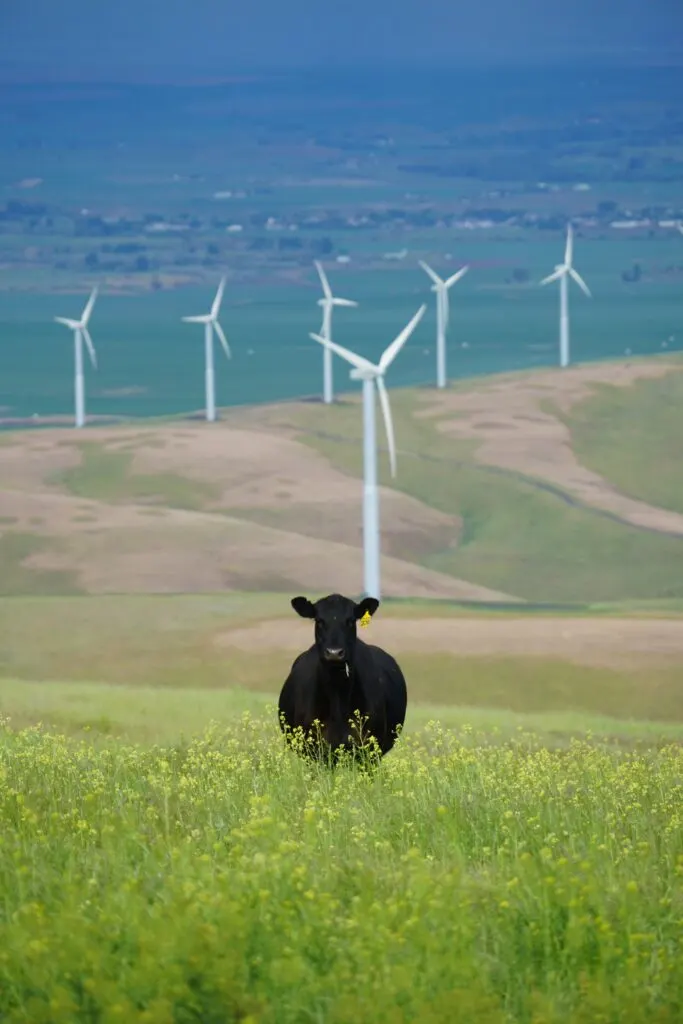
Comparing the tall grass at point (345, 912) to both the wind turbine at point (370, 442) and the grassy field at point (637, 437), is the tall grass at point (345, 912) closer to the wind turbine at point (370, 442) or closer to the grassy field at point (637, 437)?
the wind turbine at point (370, 442)

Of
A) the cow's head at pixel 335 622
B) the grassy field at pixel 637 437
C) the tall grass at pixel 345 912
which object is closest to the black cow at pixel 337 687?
the cow's head at pixel 335 622

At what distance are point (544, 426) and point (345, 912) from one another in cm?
5431

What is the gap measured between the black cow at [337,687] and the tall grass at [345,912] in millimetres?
1908

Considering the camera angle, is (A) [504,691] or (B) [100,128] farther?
(B) [100,128]

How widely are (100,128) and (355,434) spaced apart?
1514 centimetres

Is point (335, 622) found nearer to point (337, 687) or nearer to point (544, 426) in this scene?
point (337, 687)

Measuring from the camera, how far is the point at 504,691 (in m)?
23.8

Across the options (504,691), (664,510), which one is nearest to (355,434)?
(664,510)

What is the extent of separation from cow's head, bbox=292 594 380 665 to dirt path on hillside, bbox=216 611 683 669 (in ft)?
42.5

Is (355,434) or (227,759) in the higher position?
(227,759)

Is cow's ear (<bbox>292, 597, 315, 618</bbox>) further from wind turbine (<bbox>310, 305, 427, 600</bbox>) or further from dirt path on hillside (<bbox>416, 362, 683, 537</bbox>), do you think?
dirt path on hillside (<bbox>416, 362, 683, 537</bbox>)

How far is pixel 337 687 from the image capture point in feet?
39.4

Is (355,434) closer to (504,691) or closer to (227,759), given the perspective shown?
(504,691)

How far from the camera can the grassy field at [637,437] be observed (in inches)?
2206
